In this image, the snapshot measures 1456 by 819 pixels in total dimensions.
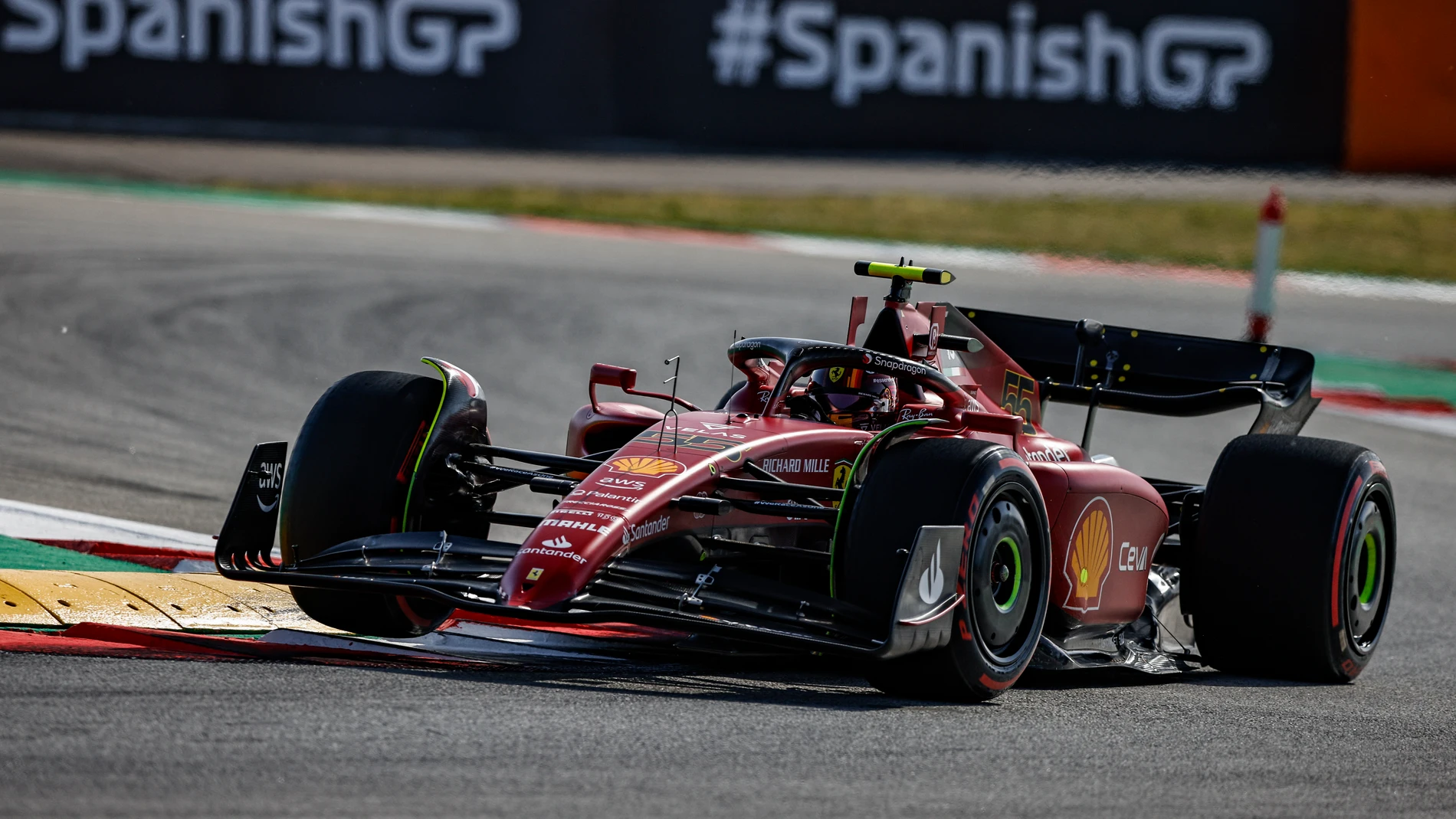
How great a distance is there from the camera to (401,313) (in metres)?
12.5

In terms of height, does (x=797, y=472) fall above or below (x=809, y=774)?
above

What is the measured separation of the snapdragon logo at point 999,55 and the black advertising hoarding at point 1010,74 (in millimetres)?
15

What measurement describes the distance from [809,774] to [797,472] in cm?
171

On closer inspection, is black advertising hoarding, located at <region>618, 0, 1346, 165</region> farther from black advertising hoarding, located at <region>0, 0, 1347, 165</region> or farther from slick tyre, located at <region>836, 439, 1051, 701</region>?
slick tyre, located at <region>836, 439, 1051, 701</region>

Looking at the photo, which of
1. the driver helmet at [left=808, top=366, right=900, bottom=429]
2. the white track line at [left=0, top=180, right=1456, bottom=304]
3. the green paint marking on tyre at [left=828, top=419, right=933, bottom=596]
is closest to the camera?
the green paint marking on tyre at [left=828, top=419, right=933, bottom=596]

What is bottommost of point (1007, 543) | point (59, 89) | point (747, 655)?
point (747, 655)

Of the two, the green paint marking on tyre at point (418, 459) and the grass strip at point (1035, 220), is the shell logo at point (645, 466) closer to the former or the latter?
the green paint marking on tyre at point (418, 459)

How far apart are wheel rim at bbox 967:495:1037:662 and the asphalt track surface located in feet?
0.70

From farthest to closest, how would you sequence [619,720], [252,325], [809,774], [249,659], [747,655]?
[252,325] < [747,655] < [249,659] < [619,720] < [809,774]

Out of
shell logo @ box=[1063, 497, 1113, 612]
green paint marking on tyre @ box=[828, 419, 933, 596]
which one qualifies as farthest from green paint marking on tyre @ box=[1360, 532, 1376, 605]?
green paint marking on tyre @ box=[828, 419, 933, 596]

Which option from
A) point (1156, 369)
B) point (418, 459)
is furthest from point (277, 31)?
point (418, 459)

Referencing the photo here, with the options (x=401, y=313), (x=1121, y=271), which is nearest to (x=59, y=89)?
(x=401, y=313)

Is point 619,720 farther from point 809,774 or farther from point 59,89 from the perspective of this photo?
point 59,89

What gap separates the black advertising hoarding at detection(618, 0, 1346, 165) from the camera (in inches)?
716
